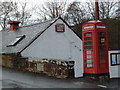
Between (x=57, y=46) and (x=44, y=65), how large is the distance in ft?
24.9

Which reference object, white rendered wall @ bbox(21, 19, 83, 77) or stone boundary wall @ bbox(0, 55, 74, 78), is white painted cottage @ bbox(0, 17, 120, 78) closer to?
white rendered wall @ bbox(21, 19, 83, 77)

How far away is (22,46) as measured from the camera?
1602cm

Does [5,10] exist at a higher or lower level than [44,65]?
higher

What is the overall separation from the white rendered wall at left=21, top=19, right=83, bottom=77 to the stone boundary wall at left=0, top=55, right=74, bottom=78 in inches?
86.2

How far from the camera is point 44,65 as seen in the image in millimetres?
10805

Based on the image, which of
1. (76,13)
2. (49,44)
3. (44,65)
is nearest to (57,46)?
(49,44)

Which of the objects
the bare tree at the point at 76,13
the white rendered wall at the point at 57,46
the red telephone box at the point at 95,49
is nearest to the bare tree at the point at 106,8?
the bare tree at the point at 76,13

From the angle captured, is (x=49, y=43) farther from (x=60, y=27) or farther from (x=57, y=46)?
(x=60, y=27)

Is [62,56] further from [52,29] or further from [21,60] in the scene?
[21,60]

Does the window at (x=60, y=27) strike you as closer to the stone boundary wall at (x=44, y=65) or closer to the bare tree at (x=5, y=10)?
the stone boundary wall at (x=44, y=65)

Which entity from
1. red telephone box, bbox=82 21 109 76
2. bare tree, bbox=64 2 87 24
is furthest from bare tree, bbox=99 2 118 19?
red telephone box, bbox=82 21 109 76

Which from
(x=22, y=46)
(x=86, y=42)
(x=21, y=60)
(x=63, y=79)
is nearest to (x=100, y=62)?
(x=86, y=42)

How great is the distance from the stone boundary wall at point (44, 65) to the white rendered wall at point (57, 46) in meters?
2.19

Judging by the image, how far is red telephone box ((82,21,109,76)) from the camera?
976 cm
